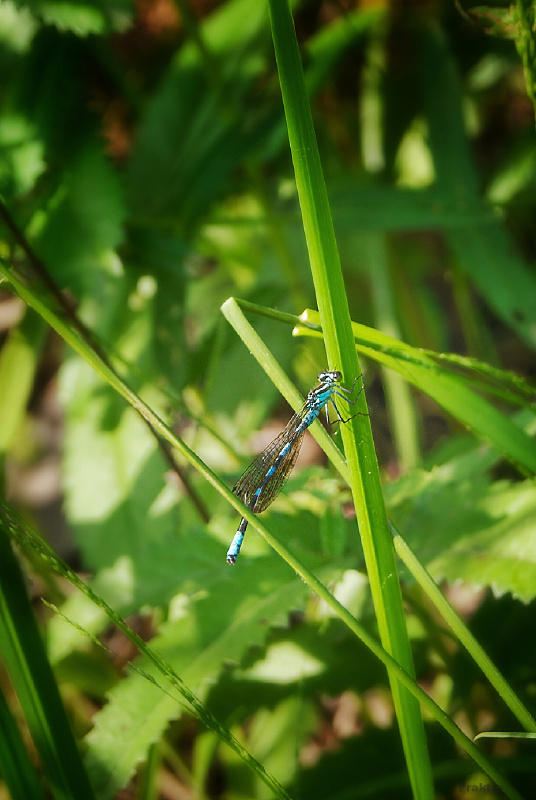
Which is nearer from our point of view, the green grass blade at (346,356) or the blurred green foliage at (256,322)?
the green grass blade at (346,356)

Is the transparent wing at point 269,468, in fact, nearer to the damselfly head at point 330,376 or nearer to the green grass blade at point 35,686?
the damselfly head at point 330,376

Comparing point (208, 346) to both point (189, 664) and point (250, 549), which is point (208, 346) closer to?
point (250, 549)

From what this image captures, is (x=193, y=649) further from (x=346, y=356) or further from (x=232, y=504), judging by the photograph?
(x=346, y=356)

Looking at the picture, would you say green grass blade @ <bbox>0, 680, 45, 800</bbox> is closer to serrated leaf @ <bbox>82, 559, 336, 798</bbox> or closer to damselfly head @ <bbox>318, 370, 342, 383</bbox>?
serrated leaf @ <bbox>82, 559, 336, 798</bbox>

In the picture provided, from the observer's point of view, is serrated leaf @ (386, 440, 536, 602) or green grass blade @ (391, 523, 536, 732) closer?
green grass blade @ (391, 523, 536, 732)

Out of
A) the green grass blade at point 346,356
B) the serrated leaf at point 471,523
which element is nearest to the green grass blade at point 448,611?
the green grass blade at point 346,356

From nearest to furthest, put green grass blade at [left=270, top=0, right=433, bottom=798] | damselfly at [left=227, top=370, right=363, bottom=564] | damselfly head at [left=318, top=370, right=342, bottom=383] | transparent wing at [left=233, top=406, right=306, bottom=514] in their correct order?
1. green grass blade at [left=270, top=0, right=433, bottom=798]
2. damselfly head at [left=318, top=370, right=342, bottom=383]
3. damselfly at [left=227, top=370, right=363, bottom=564]
4. transparent wing at [left=233, top=406, right=306, bottom=514]

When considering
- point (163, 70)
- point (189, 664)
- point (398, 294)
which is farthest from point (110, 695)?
point (163, 70)

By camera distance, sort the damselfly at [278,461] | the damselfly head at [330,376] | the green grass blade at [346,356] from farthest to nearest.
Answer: the damselfly at [278,461] → the damselfly head at [330,376] → the green grass blade at [346,356]

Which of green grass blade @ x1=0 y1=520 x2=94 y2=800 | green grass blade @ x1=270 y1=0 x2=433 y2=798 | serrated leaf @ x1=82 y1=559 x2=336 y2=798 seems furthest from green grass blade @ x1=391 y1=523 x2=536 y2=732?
green grass blade @ x1=0 y1=520 x2=94 y2=800

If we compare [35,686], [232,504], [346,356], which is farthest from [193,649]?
[346,356]
